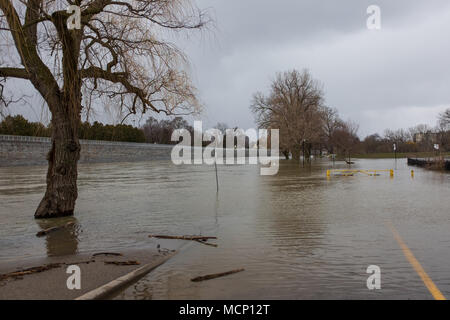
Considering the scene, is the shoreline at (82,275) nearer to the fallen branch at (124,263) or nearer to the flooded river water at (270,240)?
the fallen branch at (124,263)

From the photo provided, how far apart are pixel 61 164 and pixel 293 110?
47.7 metres

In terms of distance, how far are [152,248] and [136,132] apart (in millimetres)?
108962

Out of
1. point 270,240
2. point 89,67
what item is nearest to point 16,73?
point 89,67

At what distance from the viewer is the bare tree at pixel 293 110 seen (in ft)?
182

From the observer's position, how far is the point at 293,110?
55.7 meters

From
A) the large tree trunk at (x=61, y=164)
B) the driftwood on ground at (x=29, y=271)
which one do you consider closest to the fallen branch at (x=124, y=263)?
the driftwood on ground at (x=29, y=271)

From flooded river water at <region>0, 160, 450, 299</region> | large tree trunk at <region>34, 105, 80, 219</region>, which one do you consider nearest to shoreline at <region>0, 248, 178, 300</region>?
flooded river water at <region>0, 160, 450, 299</region>

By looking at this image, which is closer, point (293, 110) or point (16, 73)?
point (16, 73)

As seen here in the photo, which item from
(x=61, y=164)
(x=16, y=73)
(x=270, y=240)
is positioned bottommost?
(x=270, y=240)

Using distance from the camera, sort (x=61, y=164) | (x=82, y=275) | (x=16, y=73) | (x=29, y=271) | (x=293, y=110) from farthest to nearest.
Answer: (x=293, y=110) < (x=61, y=164) < (x=16, y=73) < (x=29, y=271) < (x=82, y=275)

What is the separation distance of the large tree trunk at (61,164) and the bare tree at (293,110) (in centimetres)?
4601

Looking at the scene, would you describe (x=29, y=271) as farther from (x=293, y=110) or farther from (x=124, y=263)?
(x=293, y=110)

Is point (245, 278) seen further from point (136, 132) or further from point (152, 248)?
point (136, 132)
